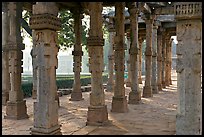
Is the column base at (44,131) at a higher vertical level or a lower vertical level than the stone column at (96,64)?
lower

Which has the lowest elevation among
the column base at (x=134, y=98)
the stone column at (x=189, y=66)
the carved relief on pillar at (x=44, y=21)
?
the column base at (x=134, y=98)

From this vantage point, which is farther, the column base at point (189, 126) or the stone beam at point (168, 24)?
the stone beam at point (168, 24)

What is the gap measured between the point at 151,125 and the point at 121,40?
12.6ft

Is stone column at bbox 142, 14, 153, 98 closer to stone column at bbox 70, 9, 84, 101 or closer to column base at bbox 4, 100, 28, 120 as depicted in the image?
stone column at bbox 70, 9, 84, 101

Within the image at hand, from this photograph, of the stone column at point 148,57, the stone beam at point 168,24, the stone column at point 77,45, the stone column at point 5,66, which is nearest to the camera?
the stone column at point 5,66

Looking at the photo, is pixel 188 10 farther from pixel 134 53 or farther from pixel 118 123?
pixel 134 53

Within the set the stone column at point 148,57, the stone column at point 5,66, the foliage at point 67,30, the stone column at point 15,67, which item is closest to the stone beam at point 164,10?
the stone column at point 148,57

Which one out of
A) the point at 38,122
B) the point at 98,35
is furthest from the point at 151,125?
the point at 38,122

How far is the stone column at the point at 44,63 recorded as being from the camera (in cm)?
651

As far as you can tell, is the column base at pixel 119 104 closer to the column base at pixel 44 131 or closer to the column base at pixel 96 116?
the column base at pixel 96 116

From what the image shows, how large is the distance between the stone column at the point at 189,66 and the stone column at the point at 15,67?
621 cm

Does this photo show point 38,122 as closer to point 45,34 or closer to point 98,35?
point 45,34

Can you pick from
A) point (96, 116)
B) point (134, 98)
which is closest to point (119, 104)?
point (96, 116)

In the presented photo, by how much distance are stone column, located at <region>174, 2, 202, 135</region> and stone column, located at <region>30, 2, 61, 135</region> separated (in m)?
2.91
